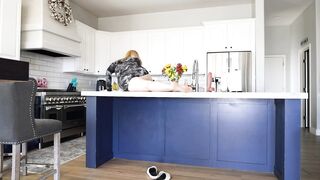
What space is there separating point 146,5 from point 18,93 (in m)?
4.13

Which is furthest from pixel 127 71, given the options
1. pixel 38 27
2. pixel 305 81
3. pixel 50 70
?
pixel 305 81

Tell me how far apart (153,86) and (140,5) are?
3357 mm

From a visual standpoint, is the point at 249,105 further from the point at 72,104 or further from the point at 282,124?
the point at 72,104

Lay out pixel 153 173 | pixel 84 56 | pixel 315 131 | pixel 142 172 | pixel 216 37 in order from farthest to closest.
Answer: pixel 315 131 → pixel 84 56 → pixel 216 37 → pixel 142 172 → pixel 153 173

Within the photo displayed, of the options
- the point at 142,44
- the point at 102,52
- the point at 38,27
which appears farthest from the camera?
the point at 102,52

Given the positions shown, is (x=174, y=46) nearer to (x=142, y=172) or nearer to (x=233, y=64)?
(x=233, y=64)

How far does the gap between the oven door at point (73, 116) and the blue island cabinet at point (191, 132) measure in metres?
1.50

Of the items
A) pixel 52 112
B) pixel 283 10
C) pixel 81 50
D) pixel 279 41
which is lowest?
pixel 52 112

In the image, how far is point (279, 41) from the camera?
7.41 meters

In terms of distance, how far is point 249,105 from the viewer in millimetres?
2611

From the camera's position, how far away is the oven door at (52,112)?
371 centimetres

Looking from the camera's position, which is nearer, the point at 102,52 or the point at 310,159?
the point at 310,159

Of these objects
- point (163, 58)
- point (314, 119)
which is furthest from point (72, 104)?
point (314, 119)

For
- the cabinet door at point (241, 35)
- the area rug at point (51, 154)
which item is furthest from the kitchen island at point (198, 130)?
the cabinet door at point (241, 35)
